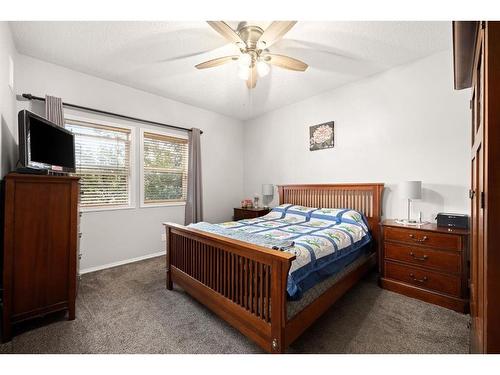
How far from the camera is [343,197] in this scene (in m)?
3.26

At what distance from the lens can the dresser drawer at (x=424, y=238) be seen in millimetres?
2029

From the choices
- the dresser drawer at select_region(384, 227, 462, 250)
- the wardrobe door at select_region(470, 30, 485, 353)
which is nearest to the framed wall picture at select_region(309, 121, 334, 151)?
the dresser drawer at select_region(384, 227, 462, 250)

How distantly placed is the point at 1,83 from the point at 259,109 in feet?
11.1

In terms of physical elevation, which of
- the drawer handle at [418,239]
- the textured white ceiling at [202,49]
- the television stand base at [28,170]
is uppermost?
the textured white ceiling at [202,49]

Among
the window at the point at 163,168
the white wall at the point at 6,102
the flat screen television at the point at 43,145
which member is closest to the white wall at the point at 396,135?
the window at the point at 163,168

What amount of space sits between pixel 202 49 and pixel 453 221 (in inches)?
125

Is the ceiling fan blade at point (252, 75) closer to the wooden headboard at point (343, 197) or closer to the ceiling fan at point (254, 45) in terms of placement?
the ceiling fan at point (254, 45)

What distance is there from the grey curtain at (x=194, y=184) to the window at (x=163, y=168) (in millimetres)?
199

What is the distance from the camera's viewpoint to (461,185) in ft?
7.73

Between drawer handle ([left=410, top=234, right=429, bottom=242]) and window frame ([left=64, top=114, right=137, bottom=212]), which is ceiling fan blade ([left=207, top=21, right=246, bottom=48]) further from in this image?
drawer handle ([left=410, top=234, right=429, bottom=242])

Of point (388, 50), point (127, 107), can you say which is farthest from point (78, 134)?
point (388, 50)

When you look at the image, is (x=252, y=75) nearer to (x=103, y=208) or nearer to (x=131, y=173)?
(x=131, y=173)

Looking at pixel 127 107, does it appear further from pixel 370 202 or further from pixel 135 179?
pixel 370 202

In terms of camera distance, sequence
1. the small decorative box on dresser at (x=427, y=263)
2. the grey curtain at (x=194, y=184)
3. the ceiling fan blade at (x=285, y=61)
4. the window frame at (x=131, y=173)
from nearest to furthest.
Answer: the small decorative box on dresser at (x=427, y=263), the ceiling fan blade at (x=285, y=61), the window frame at (x=131, y=173), the grey curtain at (x=194, y=184)
